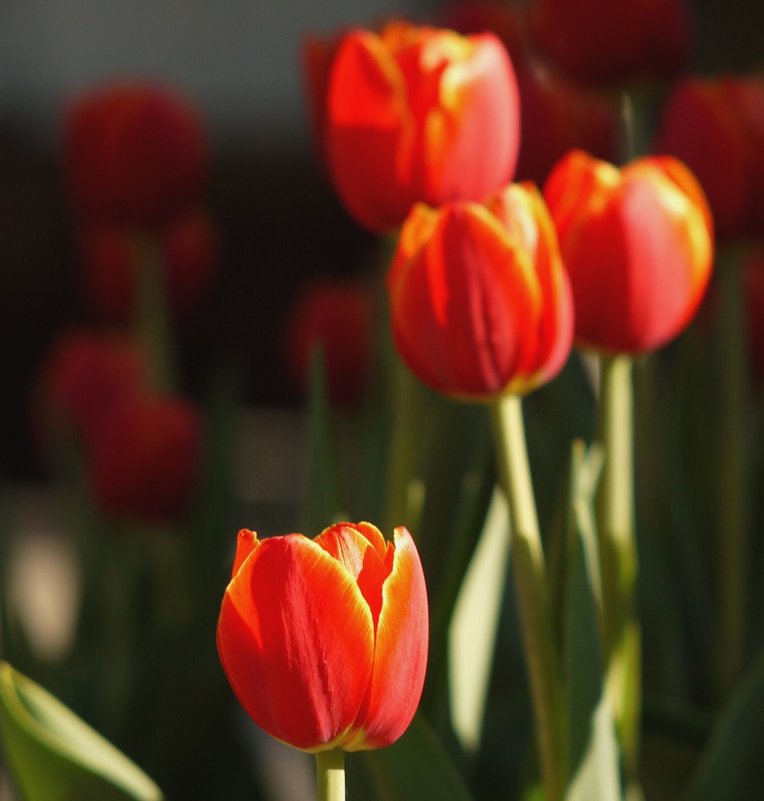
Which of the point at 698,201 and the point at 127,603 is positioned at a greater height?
the point at 698,201

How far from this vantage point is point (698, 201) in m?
0.31

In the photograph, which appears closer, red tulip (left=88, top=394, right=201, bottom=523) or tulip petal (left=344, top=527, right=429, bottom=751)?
tulip petal (left=344, top=527, right=429, bottom=751)

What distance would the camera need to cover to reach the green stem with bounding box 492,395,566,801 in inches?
11.4

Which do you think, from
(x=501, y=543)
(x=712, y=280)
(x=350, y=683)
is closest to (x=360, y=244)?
(x=712, y=280)

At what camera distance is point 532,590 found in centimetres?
29

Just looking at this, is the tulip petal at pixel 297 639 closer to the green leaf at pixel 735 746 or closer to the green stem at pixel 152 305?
the green leaf at pixel 735 746

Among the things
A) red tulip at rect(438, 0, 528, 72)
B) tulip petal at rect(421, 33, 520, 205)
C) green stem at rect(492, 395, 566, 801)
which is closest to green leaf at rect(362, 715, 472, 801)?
green stem at rect(492, 395, 566, 801)

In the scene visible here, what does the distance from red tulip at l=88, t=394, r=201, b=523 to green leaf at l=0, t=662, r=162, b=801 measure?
168 millimetres

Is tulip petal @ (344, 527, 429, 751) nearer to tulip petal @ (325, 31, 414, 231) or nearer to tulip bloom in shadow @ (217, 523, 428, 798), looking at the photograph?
tulip bloom in shadow @ (217, 523, 428, 798)

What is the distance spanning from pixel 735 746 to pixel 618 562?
5cm

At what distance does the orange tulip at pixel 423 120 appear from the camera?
0.30m

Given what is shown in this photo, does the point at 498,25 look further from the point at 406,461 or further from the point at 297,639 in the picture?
the point at 297,639

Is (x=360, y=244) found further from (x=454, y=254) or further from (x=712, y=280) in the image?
(x=454, y=254)

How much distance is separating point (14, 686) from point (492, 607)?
14cm
